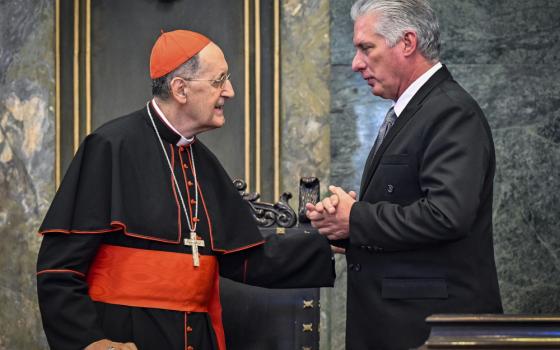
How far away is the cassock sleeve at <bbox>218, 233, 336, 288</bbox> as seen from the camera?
3.61 m

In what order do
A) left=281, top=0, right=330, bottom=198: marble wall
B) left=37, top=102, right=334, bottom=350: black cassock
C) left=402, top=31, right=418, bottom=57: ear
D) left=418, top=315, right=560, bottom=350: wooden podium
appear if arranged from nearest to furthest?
left=418, top=315, right=560, bottom=350: wooden podium, left=37, top=102, right=334, bottom=350: black cassock, left=402, top=31, right=418, bottom=57: ear, left=281, top=0, right=330, bottom=198: marble wall

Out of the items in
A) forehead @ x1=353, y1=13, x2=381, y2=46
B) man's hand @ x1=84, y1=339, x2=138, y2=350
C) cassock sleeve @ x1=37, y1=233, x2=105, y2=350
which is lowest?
man's hand @ x1=84, y1=339, x2=138, y2=350

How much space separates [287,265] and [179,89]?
2.35 ft

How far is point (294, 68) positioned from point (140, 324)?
2.52m

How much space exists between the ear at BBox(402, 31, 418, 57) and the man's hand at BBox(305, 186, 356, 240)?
1.63 ft

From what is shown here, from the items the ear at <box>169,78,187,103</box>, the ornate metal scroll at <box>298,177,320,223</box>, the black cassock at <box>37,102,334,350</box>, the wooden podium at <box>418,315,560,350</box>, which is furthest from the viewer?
the ornate metal scroll at <box>298,177,320,223</box>

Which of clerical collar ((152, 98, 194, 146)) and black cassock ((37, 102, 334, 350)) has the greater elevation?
clerical collar ((152, 98, 194, 146))

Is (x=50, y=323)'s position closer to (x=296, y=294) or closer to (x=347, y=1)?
(x=296, y=294)

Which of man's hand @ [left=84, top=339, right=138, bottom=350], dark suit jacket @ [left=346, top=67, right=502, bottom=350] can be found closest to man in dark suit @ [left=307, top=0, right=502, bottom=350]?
dark suit jacket @ [left=346, top=67, right=502, bottom=350]

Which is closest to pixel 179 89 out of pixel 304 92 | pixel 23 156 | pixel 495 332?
pixel 495 332

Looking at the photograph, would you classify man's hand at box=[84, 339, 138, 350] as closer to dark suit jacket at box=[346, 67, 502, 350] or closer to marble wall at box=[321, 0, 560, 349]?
dark suit jacket at box=[346, 67, 502, 350]

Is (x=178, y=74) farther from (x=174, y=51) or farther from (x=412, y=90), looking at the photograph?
(x=412, y=90)

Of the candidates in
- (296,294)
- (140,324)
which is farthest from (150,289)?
(296,294)

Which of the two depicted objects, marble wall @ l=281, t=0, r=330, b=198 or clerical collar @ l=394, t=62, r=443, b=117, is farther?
marble wall @ l=281, t=0, r=330, b=198
